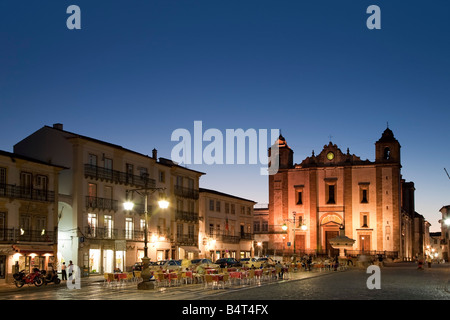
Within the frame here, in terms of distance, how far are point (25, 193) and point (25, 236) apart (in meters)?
2.85

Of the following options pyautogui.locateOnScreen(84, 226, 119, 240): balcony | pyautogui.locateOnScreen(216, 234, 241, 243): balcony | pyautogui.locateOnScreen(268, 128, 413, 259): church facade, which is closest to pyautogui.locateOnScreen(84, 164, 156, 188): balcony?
pyautogui.locateOnScreen(84, 226, 119, 240): balcony

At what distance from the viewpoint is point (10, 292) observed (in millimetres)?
30203

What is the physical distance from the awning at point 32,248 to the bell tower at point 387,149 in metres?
48.8

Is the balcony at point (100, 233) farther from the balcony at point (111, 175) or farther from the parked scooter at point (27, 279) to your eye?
the parked scooter at point (27, 279)

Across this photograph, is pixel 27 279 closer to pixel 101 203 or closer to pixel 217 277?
pixel 217 277

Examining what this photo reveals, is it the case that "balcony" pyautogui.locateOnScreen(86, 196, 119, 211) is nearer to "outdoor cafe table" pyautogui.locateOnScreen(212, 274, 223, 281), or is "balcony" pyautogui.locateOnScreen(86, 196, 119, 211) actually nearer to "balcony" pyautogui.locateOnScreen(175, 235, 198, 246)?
"balcony" pyautogui.locateOnScreen(175, 235, 198, 246)

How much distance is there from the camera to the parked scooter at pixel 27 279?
3300cm

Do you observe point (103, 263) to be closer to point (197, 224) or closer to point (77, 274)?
point (77, 274)

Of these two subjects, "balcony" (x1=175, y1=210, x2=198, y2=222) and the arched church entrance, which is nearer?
"balcony" (x1=175, y1=210, x2=198, y2=222)

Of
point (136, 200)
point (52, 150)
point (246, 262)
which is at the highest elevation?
point (52, 150)

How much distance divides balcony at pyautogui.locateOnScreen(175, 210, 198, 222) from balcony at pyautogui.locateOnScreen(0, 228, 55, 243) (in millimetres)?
19995

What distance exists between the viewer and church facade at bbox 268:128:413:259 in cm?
7619
